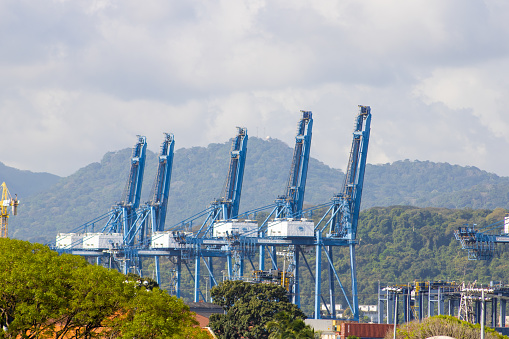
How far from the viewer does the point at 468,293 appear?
106 m

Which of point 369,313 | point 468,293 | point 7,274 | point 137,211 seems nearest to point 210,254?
point 137,211

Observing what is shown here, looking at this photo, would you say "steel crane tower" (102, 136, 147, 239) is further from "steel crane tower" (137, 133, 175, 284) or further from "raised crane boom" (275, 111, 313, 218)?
"raised crane boom" (275, 111, 313, 218)

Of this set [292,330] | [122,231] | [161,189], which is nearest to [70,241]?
[122,231]

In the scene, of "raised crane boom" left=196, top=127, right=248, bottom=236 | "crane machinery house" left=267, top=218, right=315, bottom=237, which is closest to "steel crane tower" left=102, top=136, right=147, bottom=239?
"raised crane boom" left=196, top=127, right=248, bottom=236

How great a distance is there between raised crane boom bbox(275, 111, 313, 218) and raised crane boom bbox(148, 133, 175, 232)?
27278 mm

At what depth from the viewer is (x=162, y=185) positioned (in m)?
146

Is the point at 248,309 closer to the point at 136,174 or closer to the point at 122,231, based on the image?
the point at 136,174

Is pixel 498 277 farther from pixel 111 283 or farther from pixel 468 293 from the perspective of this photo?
pixel 111 283

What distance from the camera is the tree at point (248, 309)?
80.8 meters

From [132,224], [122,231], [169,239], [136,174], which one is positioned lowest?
[169,239]

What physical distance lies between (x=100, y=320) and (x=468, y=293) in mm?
66563

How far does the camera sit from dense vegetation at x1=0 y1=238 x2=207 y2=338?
4438 cm

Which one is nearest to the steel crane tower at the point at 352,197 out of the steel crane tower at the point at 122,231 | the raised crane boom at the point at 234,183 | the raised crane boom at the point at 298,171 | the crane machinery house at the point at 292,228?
the crane machinery house at the point at 292,228

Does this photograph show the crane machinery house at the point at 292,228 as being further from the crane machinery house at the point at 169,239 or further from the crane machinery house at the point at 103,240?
the crane machinery house at the point at 103,240
